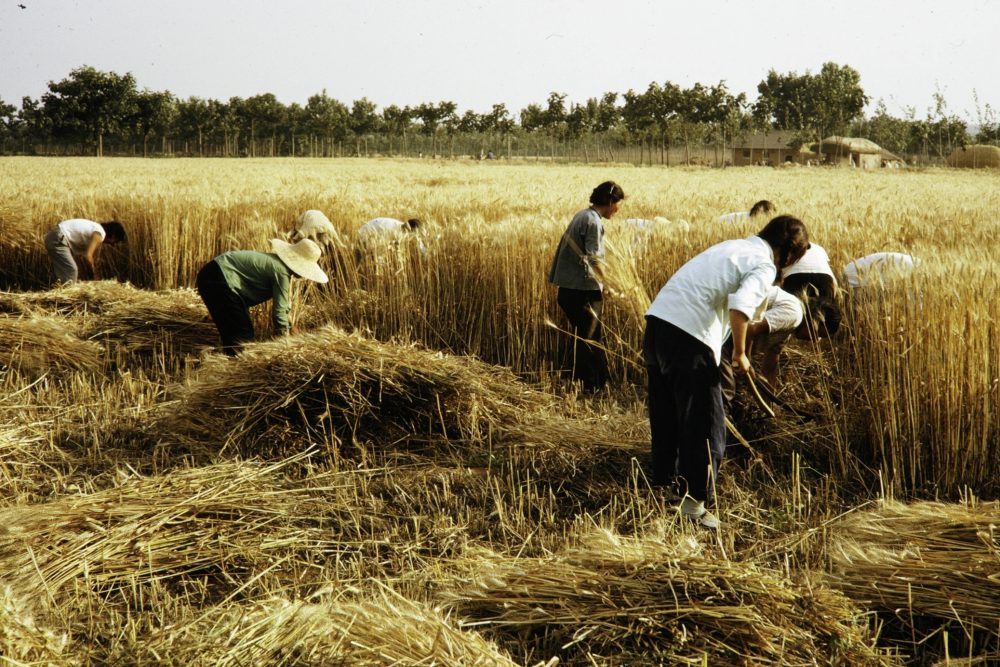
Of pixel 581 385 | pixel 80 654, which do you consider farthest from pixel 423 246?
pixel 80 654

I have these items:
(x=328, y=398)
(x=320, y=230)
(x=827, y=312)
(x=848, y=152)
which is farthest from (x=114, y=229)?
(x=848, y=152)

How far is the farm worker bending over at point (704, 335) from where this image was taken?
134 inches

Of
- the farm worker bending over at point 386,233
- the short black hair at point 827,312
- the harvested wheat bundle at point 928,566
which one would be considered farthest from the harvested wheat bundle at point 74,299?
the harvested wheat bundle at point 928,566

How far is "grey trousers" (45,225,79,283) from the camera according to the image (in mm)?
7664

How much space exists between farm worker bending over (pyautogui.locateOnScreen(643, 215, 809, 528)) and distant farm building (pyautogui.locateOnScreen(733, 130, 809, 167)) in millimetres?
60339

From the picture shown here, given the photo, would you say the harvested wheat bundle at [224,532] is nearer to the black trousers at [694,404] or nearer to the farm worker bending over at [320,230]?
the black trousers at [694,404]

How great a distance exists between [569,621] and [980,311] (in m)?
2.36

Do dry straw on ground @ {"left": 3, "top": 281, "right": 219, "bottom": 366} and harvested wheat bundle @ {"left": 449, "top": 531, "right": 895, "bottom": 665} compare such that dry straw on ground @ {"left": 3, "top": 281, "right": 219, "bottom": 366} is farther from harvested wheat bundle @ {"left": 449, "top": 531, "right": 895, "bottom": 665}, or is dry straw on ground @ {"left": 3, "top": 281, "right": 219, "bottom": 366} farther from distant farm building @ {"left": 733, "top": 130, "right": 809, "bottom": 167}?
distant farm building @ {"left": 733, "top": 130, "right": 809, "bottom": 167}

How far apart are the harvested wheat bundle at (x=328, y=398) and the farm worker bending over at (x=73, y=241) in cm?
383

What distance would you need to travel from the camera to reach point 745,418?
13.9 feet

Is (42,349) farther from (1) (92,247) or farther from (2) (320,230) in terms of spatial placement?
(1) (92,247)

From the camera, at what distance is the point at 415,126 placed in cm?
7119

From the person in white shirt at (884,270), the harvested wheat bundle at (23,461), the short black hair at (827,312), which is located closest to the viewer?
the harvested wheat bundle at (23,461)

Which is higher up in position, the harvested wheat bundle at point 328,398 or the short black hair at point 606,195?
the short black hair at point 606,195
